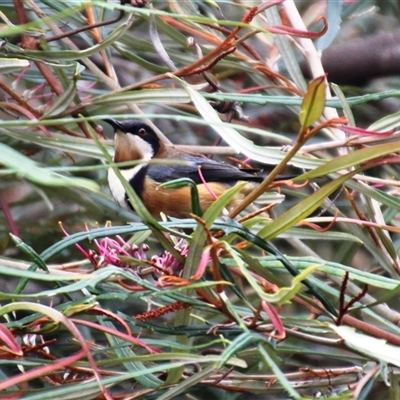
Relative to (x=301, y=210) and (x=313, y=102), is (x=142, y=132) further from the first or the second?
(x=313, y=102)

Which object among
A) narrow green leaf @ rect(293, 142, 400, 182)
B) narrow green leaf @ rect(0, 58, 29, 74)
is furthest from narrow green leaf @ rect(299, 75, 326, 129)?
Result: narrow green leaf @ rect(0, 58, 29, 74)

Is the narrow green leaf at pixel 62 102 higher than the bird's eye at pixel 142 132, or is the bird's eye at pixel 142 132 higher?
the narrow green leaf at pixel 62 102

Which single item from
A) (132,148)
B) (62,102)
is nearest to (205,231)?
(62,102)

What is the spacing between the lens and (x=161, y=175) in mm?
2852

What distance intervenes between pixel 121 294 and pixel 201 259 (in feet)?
0.49

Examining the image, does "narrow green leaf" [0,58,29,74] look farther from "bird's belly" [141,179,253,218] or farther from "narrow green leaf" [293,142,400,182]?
"bird's belly" [141,179,253,218]

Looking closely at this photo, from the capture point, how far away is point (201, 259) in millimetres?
1230

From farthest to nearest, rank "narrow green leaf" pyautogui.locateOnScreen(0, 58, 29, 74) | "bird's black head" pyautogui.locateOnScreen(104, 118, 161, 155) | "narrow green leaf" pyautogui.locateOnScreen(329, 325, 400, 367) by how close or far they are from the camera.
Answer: "bird's black head" pyautogui.locateOnScreen(104, 118, 161, 155) < "narrow green leaf" pyautogui.locateOnScreen(0, 58, 29, 74) < "narrow green leaf" pyautogui.locateOnScreen(329, 325, 400, 367)

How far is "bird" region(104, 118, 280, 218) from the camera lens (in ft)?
8.71

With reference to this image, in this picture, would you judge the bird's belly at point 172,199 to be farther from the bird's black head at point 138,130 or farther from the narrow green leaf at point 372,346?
the narrow green leaf at point 372,346

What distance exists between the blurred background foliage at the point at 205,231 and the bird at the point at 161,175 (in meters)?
0.11

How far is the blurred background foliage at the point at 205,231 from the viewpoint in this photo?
1.20 m

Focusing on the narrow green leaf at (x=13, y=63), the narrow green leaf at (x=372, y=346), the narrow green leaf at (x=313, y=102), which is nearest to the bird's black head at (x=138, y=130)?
the narrow green leaf at (x=13, y=63)

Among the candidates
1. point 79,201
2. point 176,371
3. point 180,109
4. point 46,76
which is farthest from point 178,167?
point 176,371
